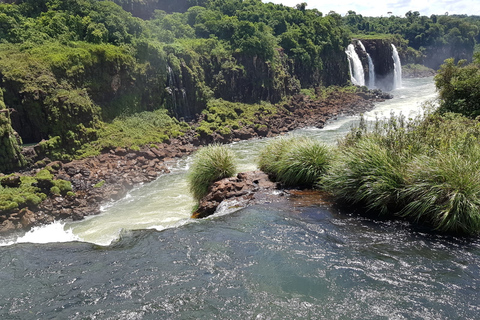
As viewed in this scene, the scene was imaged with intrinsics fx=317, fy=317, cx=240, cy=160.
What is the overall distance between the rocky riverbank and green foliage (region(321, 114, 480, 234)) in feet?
14.9

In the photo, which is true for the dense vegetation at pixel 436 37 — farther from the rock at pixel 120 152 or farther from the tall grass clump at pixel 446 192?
the tall grass clump at pixel 446 192

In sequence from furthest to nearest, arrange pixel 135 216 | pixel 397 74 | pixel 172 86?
pixel 397 74 < pixel 172 86 < pixel 135 216

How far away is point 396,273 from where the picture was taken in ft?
24.4

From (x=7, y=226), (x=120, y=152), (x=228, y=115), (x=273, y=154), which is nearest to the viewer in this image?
(x=273, y=154)

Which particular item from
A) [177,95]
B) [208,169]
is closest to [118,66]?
[177,95]

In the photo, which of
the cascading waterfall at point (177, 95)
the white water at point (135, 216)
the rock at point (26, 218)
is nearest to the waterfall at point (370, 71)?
the cascading waterfall at point (177, 95)

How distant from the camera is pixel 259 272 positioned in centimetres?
799

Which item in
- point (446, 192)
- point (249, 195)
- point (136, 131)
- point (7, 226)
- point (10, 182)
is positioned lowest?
point (7, 226)

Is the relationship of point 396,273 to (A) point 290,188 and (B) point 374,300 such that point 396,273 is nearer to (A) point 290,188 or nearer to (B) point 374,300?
(B) point 374,300

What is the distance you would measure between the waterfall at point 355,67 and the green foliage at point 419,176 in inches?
2635

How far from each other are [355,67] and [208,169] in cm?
7032

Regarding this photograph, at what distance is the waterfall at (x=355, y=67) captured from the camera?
74500 mm

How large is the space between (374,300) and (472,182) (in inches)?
183

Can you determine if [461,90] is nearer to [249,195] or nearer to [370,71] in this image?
[249,195]
